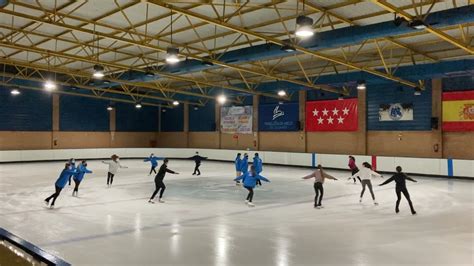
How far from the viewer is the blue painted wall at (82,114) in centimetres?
3700

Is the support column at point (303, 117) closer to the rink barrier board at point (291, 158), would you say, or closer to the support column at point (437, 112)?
the rink barrier board at point (291, 158)

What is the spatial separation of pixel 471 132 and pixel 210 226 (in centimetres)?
1996

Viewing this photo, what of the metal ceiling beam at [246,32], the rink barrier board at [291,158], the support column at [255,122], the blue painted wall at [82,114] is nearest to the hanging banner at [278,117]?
the support column at [255,122]

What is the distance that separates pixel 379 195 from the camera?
16562 mm

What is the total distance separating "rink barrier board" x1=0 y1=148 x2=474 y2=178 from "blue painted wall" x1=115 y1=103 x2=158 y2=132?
2952 millimetres

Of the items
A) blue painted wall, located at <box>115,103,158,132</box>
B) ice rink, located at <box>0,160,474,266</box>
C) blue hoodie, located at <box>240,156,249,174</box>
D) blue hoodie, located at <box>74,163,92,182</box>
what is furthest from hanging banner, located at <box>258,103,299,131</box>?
blue hoodie, located at <box>74,163,92,182</box>

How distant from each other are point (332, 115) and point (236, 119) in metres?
10.3

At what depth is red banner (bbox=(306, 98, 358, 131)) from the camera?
29050mm

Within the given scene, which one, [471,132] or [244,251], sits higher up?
[471,132]

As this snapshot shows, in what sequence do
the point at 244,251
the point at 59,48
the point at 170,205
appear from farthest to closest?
1. the point at 59,48
2. the point at 170,205
3. the point at 244,251

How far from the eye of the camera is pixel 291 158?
104ft

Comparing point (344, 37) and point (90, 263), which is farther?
point (344, 37)

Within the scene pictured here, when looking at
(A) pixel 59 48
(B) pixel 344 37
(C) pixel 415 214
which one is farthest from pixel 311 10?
(A) pixel 59 48

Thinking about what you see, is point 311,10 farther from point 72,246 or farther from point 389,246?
point 72,246
